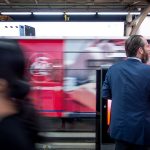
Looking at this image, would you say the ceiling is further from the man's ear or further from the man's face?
the man's ear

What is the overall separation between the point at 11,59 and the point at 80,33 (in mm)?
12171

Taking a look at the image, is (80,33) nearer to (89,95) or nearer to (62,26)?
(62,26)

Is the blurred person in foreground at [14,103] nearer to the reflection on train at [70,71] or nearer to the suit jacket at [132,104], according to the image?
the suit jacket at [132,104]

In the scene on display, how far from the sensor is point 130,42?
Result: 2879mm

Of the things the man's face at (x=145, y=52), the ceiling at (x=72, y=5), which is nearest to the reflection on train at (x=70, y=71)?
the man's face at (x=145, y=52)

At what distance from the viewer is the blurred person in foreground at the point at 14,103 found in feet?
4.10

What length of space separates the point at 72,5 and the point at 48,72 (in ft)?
27.5

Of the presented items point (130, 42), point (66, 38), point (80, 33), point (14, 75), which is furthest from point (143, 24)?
point (14, 75)

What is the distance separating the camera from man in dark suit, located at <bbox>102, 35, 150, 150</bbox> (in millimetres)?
2719

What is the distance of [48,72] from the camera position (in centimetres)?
623

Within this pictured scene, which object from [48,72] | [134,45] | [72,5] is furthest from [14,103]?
[72,5]

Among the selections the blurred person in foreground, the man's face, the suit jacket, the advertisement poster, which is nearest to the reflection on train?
the advertisement poster

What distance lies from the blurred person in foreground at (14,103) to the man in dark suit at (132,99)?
1485 millimetres

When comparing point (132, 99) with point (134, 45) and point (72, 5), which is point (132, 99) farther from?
point (72, 5)
